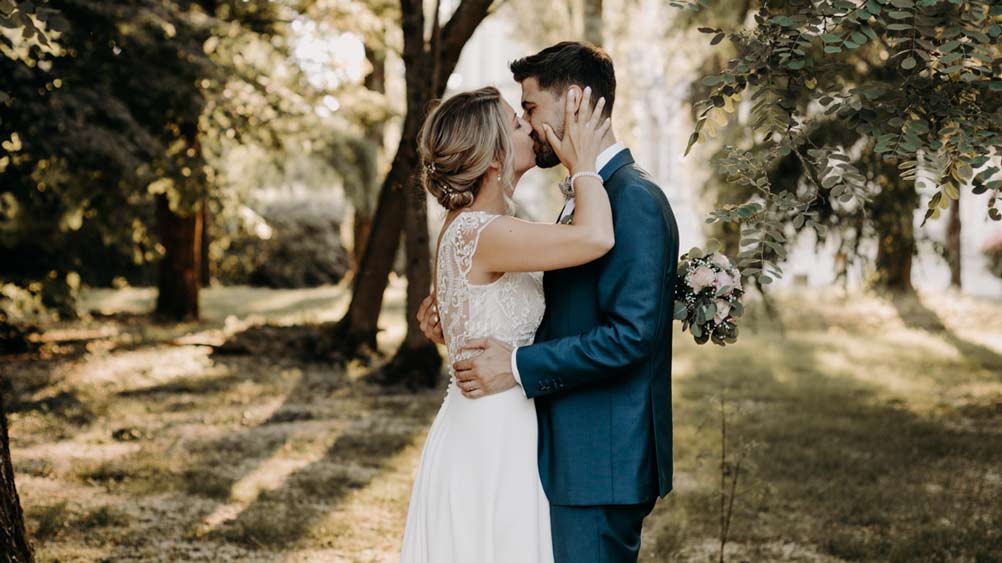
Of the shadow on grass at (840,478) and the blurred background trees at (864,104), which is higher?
the blurred background trees at (864,104)

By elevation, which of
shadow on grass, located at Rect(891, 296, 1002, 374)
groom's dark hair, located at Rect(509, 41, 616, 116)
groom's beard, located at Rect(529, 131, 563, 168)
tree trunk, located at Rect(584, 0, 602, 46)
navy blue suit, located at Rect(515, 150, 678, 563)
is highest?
tree trunk, located at Rect(584, 0, 602, 46)

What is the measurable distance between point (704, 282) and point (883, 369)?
8681 millimetres

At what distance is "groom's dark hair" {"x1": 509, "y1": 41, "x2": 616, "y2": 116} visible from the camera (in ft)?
9.39

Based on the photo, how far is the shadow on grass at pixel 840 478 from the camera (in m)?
5.10

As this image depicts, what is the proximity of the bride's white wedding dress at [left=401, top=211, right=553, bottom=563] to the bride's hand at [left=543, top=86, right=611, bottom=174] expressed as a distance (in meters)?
0.29

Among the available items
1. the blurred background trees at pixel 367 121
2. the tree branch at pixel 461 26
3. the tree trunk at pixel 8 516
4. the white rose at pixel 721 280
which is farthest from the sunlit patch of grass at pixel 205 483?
the tree branch at pixel 461 26

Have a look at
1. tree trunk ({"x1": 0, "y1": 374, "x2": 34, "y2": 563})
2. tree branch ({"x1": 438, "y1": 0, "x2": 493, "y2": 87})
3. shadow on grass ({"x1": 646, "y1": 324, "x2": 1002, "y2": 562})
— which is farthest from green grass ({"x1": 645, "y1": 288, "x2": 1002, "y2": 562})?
tree branch ({"x1": 438, "y1": 0, "x2": 493, "y2": 87})

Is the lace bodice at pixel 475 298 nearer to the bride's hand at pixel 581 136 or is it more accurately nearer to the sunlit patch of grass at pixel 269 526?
the bride's hand at pixel 581 136

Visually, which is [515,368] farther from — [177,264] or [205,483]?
[177,264]

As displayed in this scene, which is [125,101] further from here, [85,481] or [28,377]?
[85,481]

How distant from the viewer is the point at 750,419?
8125 millimetres

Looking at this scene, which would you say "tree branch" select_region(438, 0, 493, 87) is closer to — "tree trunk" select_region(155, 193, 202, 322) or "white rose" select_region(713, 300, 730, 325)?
"tree trunk" select_region(155, 193, 202, 322)

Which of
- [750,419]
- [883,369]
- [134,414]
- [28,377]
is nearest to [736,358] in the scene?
[883,369]

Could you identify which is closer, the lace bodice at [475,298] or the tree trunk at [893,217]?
the lace bodice at [475,298]
